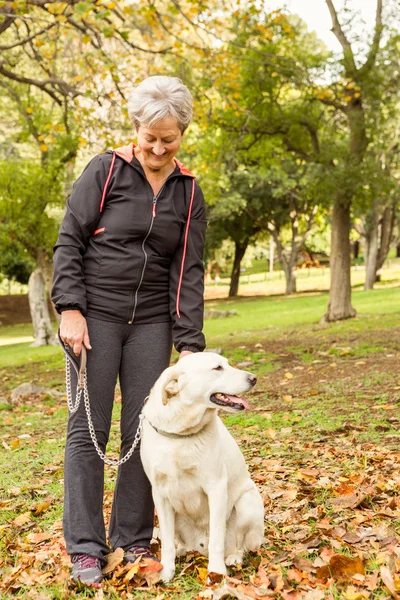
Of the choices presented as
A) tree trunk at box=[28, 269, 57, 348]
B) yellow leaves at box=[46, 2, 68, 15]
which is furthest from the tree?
tree trunk at box=[28, 269, 57, 348]

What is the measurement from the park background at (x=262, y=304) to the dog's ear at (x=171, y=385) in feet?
3.12

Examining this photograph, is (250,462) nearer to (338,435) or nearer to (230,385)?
(338,435)

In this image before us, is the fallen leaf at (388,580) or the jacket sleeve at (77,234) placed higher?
the jacket sleeve at (77,234)

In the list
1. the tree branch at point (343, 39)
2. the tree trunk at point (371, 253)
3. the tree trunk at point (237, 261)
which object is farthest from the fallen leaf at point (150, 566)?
the tree trunk at point (237, 261)

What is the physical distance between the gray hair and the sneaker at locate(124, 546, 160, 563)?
7.42 ft

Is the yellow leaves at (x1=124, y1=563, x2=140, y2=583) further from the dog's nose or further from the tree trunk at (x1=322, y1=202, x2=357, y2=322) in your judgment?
the tree trunk at (x1=322, y1=202, x2=357, y2=322)

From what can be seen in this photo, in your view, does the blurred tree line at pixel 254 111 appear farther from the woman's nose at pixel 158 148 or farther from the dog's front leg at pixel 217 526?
the dog's front leg at pixel 217 526

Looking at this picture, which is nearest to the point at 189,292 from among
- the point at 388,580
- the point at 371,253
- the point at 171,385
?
the point at 171,385

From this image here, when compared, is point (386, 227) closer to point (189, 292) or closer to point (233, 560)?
point (189, 292)

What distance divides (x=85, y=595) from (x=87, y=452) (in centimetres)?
70

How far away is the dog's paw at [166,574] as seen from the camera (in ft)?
11.4

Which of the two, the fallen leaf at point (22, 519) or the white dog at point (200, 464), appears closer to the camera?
the white dog at point (200, 464)

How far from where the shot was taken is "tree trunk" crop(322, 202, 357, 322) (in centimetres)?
1750

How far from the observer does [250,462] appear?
5719mm
